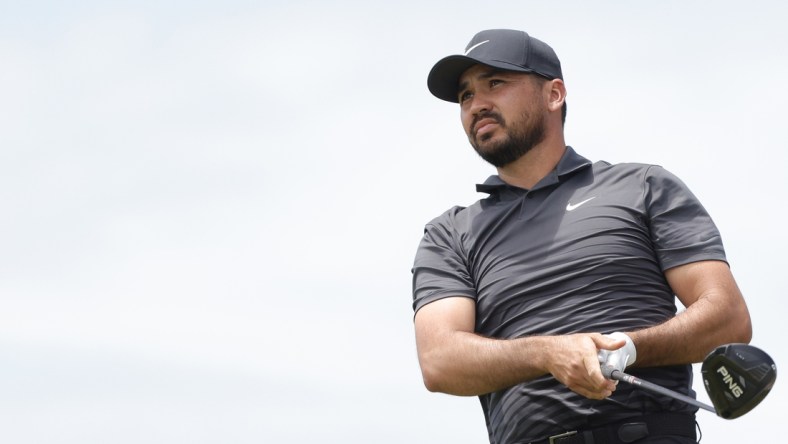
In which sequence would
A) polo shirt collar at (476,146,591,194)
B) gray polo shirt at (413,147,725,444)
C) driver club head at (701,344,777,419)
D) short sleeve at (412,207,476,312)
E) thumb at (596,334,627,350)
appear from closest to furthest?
1. driver club head at (701,344,777,419)
2. thumb at (596,334,627,350)
3. gray polo shirt at (413,147,725,444)
4. short sleeve at (412,207,476,312)
5. polo shirt collar at (476,146,591,194)

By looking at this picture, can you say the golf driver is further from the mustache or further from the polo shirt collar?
the mustache

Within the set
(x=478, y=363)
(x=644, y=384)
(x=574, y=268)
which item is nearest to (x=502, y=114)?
(x=574, y=268)

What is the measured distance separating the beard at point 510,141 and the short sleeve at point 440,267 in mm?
393

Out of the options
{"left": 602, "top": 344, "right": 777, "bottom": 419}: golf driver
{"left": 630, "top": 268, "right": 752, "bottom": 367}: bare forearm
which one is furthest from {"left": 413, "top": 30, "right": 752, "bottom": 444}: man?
{"left": 602, "top": 344, "right": 777, "bottom": 419}: golf driver

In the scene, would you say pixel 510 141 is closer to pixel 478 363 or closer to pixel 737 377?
pixel 478 363

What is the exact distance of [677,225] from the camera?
7.34m

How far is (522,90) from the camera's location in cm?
822

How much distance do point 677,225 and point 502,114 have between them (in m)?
1.34

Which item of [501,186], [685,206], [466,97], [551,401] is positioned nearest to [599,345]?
[551,401]

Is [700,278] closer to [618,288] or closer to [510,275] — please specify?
[618,288]

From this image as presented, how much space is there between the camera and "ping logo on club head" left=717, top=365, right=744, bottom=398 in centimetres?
604

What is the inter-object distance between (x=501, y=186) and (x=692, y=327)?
1.65m

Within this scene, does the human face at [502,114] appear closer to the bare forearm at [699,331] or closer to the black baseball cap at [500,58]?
the black baseball cap at [500,58]

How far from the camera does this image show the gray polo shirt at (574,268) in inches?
278
